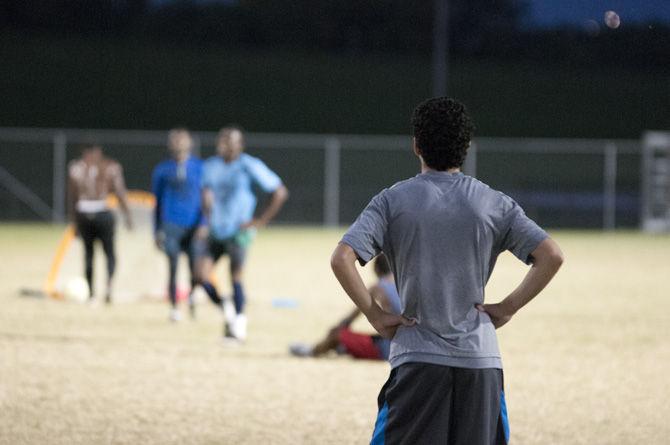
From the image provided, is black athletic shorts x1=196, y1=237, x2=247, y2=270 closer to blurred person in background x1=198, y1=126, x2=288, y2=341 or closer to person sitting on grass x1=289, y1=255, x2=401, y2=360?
blurred person in background x1=198, y1=126, x2=288, y2=341

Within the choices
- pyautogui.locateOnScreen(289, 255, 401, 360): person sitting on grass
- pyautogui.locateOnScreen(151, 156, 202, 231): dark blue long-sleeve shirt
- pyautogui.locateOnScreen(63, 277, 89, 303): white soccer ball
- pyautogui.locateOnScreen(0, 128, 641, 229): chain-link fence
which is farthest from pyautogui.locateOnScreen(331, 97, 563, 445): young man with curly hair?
Result: pyautogui.locateOnScreen(0, 128, 641, 229): chain-link fence

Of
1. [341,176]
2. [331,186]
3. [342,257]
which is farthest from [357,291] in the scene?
[341,176]

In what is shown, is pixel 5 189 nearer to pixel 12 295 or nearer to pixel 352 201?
pixel 352 201

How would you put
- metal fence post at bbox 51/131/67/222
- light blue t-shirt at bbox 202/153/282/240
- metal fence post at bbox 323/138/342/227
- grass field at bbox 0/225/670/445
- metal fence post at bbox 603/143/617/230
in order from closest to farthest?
grass field at bbox 0/225/670/445 → light blue t-shirt at bbox 202/153/282/240 → metal fence post at bbox 51/131/67/222 → metal fence post at bbox 323/138/342/227 → metal fence post at bbox 603/143/617/230

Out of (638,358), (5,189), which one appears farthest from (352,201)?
(638,358)

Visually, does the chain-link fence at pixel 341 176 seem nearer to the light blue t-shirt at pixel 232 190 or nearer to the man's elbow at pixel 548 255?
the light blue t-shirt at pixel 232 190

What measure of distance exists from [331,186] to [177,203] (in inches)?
874

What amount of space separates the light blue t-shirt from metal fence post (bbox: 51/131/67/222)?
2296cm

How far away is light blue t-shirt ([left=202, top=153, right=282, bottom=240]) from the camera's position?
11.6 m

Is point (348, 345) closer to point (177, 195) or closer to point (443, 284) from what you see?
point (177, 195)

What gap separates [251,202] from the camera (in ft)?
38.4

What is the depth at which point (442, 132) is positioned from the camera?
4.32m

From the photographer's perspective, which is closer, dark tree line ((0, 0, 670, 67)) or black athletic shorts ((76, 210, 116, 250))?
black athletic shorts ((76, 210, 116, 250))

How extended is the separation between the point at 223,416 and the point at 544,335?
18.5 feet
